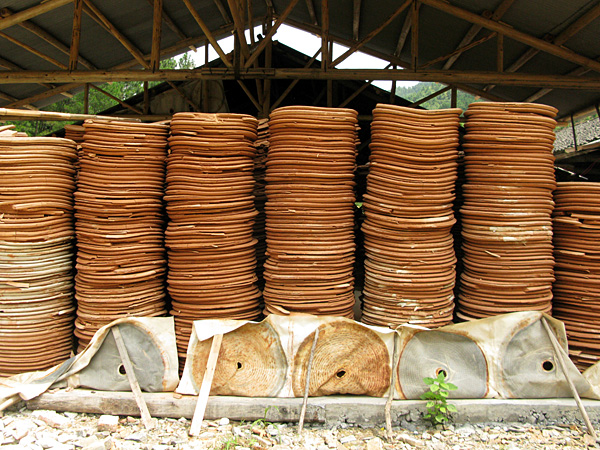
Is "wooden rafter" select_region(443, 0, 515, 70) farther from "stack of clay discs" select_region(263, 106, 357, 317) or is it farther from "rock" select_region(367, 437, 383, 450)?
"rock" select_region(367, 437, 383, 450)

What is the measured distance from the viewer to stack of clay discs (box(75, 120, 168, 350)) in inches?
112

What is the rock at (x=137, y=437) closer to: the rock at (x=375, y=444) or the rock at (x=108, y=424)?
the rock at (x=108, y=424)

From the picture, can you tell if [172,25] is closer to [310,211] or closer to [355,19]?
[355,19]

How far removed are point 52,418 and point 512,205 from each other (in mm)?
3321

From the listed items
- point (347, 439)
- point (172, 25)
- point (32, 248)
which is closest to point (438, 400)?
point (347, 439)

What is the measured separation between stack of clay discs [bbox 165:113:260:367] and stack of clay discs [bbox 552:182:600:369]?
234 cm

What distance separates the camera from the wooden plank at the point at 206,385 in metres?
2.40

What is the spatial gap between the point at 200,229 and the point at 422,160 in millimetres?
1632

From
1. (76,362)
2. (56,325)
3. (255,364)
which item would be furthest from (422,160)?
(56,325)

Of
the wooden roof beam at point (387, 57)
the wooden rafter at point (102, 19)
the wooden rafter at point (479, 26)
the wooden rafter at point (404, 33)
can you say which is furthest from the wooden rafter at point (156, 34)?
the wooden rafter at point (479, 26)

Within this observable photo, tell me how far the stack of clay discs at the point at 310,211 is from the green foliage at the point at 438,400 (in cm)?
75

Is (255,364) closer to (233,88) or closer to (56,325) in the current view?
(56,325)

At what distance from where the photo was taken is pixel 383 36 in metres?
6.83

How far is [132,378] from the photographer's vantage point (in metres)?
2.61
